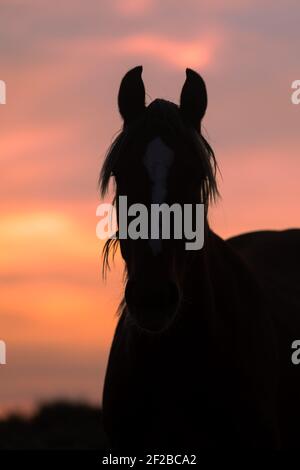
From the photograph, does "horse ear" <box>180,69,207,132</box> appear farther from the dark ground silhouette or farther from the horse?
the dark ground silhouette

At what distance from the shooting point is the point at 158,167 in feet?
21.4

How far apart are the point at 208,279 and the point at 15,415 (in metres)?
8.00

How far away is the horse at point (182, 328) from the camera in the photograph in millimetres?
6543

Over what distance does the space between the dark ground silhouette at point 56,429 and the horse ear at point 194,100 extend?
6674 millimetres

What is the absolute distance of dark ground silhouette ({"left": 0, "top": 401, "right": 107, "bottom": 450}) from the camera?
1327 centimetres

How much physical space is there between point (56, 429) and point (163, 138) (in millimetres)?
8333

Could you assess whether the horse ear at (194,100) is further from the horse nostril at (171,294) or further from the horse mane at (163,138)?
the horse nostril at (171,294)

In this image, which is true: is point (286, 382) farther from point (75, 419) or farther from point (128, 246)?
point (75, 419)

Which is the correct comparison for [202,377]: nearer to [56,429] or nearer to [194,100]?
[194,100]

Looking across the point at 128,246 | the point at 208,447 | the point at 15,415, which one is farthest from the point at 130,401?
the point at 15,415

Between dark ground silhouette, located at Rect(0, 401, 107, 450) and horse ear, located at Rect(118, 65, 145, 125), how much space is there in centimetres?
662
